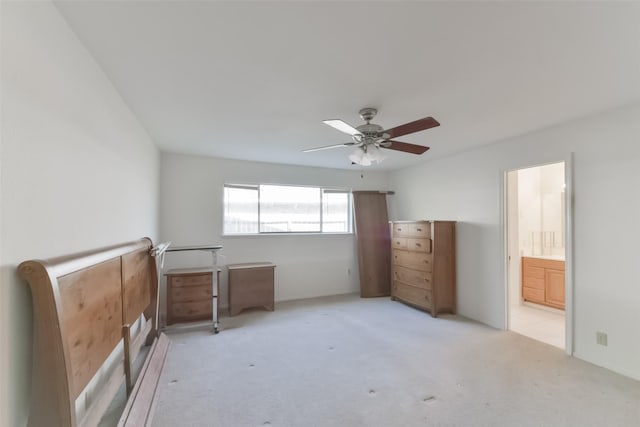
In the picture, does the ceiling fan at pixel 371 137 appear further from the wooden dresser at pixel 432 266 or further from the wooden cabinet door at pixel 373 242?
the wooden cabinet door at pixel 373 242

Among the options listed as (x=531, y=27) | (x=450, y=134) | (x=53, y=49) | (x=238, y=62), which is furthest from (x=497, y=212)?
(x=53, y=49)

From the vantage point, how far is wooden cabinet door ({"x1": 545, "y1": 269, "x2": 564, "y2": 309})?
4.34 meters

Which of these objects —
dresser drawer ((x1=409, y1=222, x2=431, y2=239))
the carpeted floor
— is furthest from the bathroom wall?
the carpeted floor

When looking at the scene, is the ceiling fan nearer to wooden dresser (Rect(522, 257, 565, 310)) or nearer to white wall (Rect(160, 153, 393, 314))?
white wall (Rect(160, 153, 393, 314))

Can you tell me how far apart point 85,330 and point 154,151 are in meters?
2.92

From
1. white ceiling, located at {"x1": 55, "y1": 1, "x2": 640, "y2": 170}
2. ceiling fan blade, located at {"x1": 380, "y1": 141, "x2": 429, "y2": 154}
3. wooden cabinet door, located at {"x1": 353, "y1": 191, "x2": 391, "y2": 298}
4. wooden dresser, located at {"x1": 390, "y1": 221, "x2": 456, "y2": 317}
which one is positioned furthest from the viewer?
wooden cabinet door, located at {"x1": 353, "y1": 191, "x2": 391, "y2": 298}

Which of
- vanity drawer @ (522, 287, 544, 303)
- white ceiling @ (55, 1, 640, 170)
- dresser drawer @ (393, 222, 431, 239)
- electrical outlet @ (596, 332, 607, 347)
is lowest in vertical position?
vanity drawer @ (522, 287, 544, 303)

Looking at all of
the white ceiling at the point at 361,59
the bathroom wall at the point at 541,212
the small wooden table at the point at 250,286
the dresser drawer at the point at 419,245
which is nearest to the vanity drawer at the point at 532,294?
the bathroom wall at the point at 541,212

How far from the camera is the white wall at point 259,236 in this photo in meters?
4.34

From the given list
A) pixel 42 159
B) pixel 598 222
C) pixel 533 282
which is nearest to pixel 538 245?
pixel 533 282

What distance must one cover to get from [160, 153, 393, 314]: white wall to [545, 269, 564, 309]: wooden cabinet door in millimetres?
2978

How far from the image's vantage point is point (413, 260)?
4.56 metres

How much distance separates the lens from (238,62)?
1.82 m

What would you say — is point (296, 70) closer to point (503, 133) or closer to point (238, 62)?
point (238, 62)
